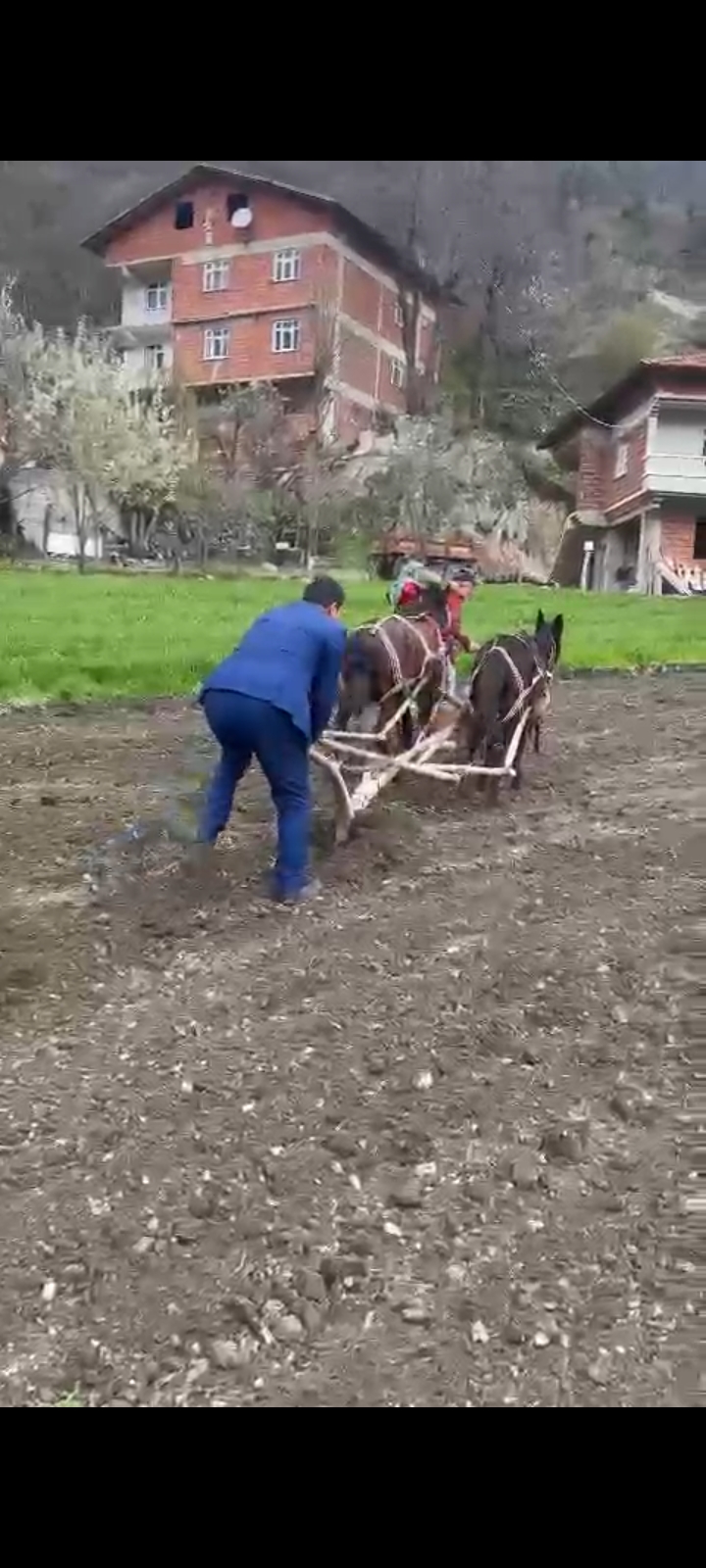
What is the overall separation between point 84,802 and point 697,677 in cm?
823

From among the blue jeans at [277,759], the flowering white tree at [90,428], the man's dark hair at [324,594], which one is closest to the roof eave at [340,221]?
the man's dark hair at [324,594]

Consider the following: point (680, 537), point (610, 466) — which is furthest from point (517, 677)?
point (610, 466)

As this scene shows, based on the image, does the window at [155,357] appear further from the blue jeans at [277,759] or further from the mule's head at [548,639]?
the blue jeans at [277,759]

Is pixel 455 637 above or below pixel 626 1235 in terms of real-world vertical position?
above

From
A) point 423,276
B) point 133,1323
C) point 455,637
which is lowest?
point 133,1323

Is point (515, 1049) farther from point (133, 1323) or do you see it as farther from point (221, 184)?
point (221, 184)

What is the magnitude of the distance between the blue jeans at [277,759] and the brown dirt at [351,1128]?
0.76 ft

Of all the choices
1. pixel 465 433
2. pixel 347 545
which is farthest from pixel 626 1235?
pixel 347 545

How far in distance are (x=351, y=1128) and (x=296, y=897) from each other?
2.13 m

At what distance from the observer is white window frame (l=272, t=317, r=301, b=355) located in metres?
9.36

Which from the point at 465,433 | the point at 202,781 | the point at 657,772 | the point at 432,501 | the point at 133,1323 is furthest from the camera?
the point at 432,501

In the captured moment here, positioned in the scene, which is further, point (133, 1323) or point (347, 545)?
point (347, 545)

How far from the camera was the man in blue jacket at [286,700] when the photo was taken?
17.7ft

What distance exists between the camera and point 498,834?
704cm
